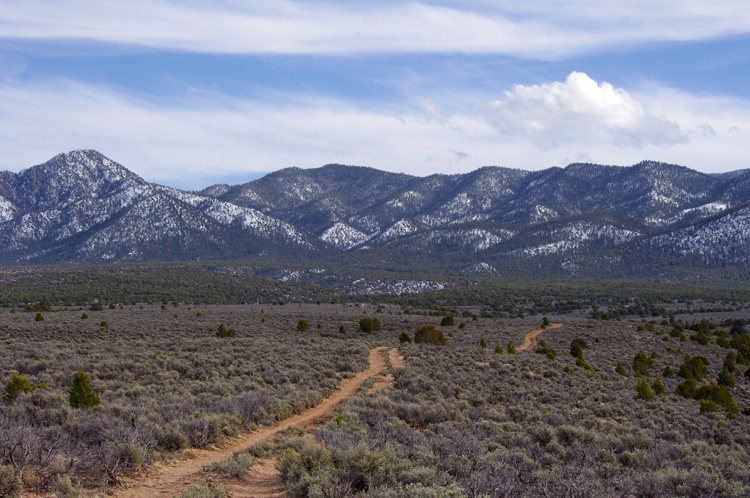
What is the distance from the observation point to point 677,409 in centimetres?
1916

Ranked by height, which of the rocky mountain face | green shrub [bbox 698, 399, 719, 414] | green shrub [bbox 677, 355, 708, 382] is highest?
the rocky mountain face

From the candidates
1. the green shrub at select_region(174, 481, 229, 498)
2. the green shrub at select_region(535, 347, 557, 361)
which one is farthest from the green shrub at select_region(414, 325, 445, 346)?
the green shrub at select_region(174, 481, 229, 498)

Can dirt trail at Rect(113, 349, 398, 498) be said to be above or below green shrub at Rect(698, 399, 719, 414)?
above

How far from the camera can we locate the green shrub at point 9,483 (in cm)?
687

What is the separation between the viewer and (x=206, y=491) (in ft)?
24.1

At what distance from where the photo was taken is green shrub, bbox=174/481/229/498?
7.07 meters

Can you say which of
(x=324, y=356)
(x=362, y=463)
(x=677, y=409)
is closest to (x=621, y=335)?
(x=677, y=409)

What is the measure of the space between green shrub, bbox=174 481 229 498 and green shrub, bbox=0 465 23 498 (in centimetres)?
220

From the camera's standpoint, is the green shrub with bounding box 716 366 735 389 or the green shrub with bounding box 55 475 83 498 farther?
the green shrub with bounding box 716 366 735 389

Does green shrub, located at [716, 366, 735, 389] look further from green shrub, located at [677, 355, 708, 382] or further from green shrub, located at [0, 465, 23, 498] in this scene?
green shrub, located at [0, 465, 23, 498]

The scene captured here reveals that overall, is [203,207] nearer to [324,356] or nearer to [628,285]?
[628,285]

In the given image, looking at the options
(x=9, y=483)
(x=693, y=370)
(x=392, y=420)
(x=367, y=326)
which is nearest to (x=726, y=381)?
(x=693, y=370)

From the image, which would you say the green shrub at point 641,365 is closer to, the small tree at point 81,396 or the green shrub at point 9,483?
the small tree at point 81,396

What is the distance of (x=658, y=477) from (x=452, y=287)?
117 meters
